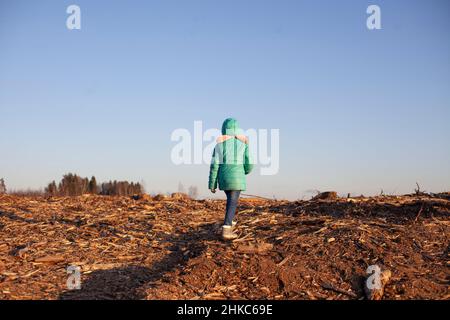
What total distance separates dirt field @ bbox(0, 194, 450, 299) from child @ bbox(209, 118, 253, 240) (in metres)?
0.82

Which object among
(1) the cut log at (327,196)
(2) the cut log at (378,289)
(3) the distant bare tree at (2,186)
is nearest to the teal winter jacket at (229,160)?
(2) the cut log at (378,289)

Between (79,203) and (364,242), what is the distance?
27.2ft

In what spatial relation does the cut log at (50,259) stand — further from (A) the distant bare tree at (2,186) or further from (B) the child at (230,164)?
(A) the distant bare tree at (2,186)

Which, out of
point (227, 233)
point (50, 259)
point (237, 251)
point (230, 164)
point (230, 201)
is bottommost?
point (50, 259)

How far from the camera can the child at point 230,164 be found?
A: 8188 mm

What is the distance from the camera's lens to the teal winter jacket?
819 cm

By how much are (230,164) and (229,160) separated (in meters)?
0.07

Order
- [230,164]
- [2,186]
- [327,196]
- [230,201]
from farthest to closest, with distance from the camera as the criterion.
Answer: [2,186] → [327,196] → [230,201] → [230,164]

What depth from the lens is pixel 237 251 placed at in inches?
297

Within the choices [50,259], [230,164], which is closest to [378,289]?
[230,164]

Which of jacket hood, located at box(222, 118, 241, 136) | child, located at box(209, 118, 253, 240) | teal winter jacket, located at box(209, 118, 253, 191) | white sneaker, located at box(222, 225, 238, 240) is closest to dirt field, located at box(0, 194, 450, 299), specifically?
white sneaker, located at box(222, 225, 238, 240)

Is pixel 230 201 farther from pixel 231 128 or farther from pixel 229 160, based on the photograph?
pixel 231 128
